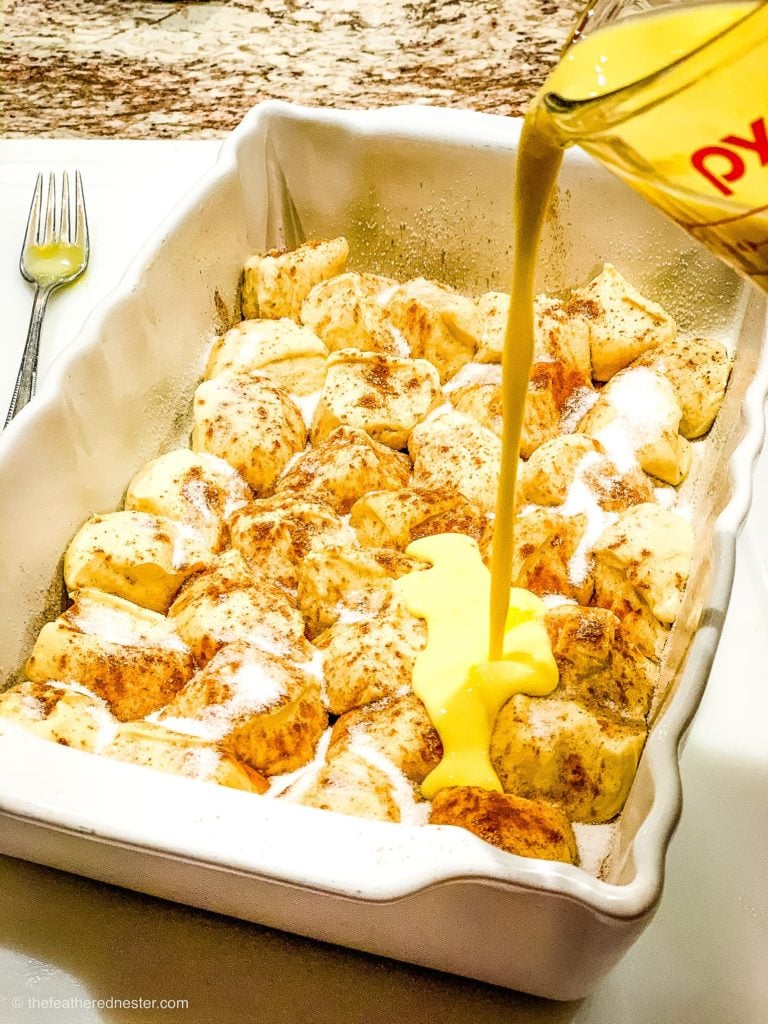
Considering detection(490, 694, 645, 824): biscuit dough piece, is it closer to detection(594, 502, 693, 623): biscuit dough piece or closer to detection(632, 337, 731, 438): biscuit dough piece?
detection(594, 502, 693, 623): biscuit dough piece

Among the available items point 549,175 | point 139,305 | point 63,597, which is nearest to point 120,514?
point 63,597

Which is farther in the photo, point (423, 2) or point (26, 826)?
point (423, 2)

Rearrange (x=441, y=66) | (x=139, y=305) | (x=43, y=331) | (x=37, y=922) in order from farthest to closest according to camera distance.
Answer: (x=441, y=66), (x=43, y=331), (x=139, y=305), (x=37, y=922)

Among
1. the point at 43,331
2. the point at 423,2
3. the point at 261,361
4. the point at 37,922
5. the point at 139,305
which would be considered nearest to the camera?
the point at 37,922

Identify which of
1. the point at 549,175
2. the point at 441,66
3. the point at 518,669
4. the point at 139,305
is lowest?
the point at 518,669

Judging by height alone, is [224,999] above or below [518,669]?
below

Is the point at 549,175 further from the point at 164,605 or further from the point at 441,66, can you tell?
the point at 441,66
